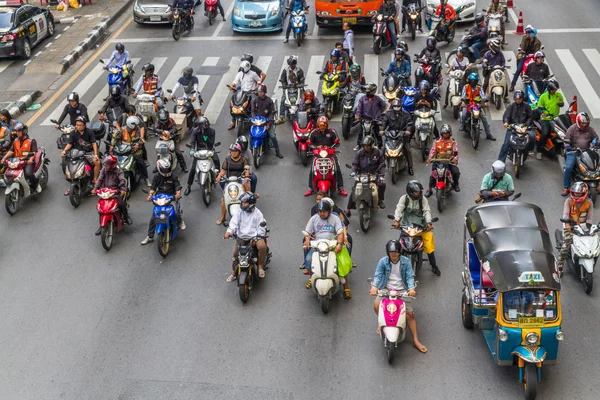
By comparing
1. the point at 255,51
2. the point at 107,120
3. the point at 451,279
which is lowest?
the point at 255,51

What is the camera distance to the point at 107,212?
659 inches

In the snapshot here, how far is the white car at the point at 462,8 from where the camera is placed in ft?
95.7

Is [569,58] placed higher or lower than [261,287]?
lower

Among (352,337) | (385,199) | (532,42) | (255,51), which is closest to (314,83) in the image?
(255,51)

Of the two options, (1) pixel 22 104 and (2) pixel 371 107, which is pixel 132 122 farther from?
(1) pixel 22 104

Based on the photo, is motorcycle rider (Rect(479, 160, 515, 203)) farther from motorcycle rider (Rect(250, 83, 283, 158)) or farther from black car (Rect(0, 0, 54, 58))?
black car (Rect(0, 0, 54, 58))

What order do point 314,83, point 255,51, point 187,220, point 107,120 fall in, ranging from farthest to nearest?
point 255,51 → point 314,83 → point 107,120 → point 187,220

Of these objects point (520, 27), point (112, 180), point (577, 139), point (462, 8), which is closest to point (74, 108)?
point (112, 180)

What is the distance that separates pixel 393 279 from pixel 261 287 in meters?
3.09

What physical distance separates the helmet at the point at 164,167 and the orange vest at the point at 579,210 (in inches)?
297

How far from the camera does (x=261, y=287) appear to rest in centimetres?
1545

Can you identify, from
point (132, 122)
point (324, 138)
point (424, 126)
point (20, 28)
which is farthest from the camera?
point (20, 28)

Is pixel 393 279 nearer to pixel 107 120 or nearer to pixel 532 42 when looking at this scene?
pixel 107 120

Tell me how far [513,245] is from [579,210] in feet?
11.3
